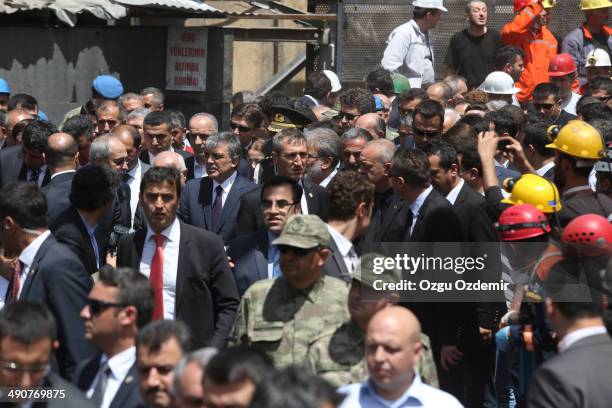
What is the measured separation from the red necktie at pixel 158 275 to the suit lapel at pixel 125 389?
1657 millimetres

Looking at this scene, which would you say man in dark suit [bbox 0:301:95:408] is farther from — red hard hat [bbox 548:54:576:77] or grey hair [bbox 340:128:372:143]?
red hard hat [bbox 548:54:576:77]

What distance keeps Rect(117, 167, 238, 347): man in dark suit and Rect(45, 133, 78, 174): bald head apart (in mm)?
1833

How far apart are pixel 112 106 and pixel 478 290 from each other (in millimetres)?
5895

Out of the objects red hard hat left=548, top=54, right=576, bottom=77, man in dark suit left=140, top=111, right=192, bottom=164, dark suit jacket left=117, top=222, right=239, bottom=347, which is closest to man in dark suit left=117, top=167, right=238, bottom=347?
dark suit jacket left=117, top=222, right=239, bottom=347

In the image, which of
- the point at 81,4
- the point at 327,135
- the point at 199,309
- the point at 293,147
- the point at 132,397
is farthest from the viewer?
the point at 81,4

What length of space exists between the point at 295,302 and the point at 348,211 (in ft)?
4.49

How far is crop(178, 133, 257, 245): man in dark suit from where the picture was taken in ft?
32.8

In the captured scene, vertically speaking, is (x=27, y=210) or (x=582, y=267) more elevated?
(x=27, y=210)

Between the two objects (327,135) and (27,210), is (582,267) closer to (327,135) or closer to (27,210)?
(27,210)

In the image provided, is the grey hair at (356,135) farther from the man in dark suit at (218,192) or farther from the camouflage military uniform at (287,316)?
the camouflage military uniform at (287,316)

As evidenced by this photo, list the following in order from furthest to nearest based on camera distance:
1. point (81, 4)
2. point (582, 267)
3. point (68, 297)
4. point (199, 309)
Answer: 1. point (81, 4)
2. point (199, 309)
3. point (68, 297)
4. point (582, 267)

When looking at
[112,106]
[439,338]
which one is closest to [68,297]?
[439,338]

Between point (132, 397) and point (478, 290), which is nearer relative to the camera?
point (132, 397)

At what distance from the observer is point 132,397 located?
232 inches
